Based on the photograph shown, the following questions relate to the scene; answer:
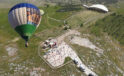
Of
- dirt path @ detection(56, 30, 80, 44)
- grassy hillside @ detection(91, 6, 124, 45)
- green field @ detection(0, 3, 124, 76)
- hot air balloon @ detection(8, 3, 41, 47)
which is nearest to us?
hot air balloon @ detection(8, 3, 41, 47)

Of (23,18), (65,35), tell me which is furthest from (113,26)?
(23,18)

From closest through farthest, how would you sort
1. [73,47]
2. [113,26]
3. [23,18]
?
[23,18] → [73,47] → [113,26]

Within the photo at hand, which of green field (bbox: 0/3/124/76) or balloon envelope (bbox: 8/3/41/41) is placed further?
green field (bbox: 0/3/124/76)

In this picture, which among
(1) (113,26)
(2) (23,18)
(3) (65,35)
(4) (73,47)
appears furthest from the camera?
(1) (113,26)

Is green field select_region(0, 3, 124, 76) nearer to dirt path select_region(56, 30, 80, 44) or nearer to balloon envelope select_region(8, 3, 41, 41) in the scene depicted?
dirt path select_region(56, 30, 80, 44)

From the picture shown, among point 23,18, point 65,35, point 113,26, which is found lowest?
point 65,35

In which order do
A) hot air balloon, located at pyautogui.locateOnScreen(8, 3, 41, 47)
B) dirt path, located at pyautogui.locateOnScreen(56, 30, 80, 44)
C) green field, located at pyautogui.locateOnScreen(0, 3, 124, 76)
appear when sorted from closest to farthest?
hot air balloon, located at pyautogui.locateOnScreen(8, 3, 41, 47) < green field, located at pyautogui.locateOnScreen(0, 3, 124, 76) < dirt path, located at pyautogui.locateOnScreen(56, 30, 80, 44)

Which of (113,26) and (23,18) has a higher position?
(23,18)

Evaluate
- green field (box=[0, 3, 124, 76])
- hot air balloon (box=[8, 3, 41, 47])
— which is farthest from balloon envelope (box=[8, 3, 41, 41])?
green field (box=[0, 3, 124, 76])

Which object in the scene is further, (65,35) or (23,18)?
(65,35)

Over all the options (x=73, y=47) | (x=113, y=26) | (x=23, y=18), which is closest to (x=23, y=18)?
(x=23, y=18)

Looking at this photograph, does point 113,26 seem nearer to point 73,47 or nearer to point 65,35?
point 65,35
